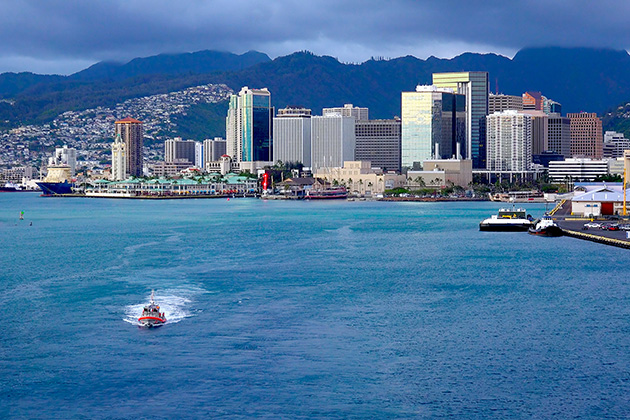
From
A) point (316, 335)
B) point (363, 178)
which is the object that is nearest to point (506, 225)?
point (316, 335)

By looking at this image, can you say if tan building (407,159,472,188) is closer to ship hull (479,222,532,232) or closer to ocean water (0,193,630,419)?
ship hull (479,222,532,232)

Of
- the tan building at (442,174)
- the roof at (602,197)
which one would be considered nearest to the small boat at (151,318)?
the roof at (602,197)

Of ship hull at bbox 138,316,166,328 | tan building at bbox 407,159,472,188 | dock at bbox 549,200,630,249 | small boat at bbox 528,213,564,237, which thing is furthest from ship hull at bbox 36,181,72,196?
ship hull at bbox 138,316,166,328

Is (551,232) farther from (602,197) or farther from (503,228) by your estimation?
(602,197)

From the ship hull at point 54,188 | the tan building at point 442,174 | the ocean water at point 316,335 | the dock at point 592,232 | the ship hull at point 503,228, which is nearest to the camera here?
the ocean water at point 316,335

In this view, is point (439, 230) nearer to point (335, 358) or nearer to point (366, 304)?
point (366, 304)

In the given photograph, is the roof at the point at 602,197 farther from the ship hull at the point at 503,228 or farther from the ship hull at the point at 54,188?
the ship hull at the point at 54,188

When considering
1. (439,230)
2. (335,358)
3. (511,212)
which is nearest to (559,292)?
(335,358)
